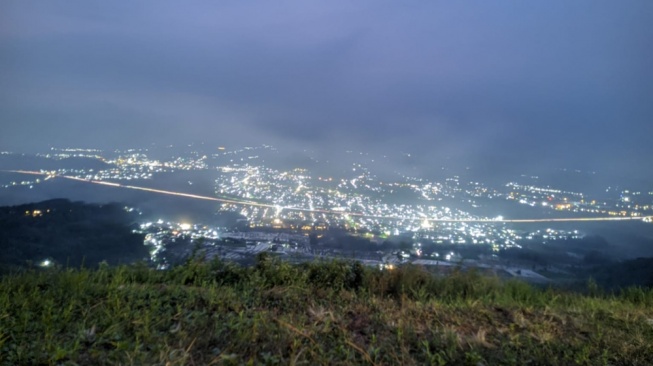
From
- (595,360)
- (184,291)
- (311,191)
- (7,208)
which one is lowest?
(595,360)

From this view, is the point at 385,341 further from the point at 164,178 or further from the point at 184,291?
the point at 164,178

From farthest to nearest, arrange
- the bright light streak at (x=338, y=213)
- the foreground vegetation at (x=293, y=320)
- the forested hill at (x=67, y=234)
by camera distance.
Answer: the bright light streak at (x=338, y=213), the forested hill at (x=67, y=234), the foreground vegetation at (x=293, y=320)

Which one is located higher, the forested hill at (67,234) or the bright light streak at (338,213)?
the bright light streak at (338,213)

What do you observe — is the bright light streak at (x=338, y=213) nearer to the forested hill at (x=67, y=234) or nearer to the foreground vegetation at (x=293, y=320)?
the forested hill at (x=67, y=234)

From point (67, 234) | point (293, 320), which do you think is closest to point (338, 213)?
point (67, 234)

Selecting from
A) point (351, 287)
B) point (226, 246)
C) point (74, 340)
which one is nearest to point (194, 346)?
point (74, 340)

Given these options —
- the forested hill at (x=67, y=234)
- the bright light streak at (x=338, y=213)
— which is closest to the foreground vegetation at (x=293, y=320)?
the forested hill at (x=67, y=234)

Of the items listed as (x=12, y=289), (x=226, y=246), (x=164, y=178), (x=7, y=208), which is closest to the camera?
(x=12, y=289)
